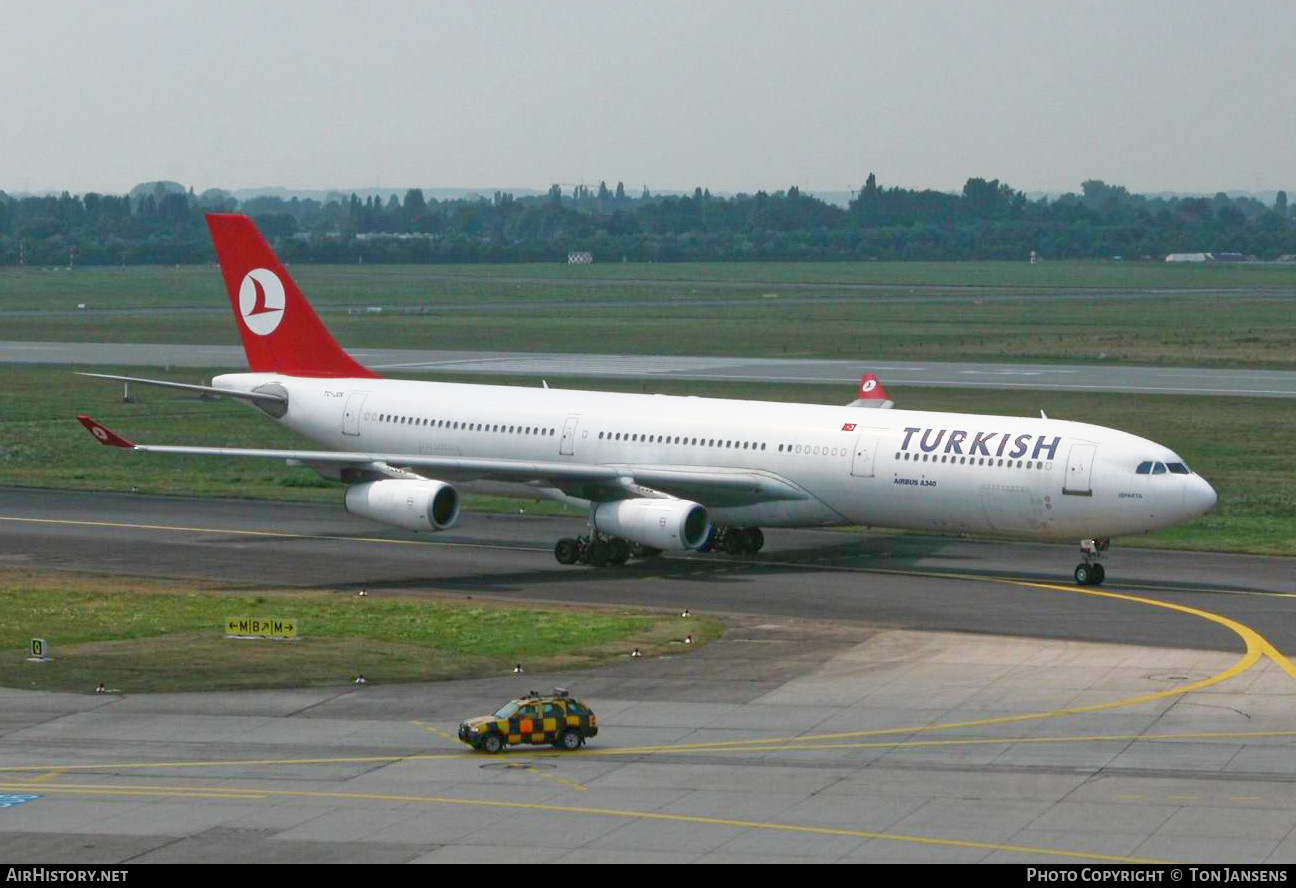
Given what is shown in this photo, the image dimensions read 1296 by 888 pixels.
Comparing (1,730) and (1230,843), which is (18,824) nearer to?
(1,730)

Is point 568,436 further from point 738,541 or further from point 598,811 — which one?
point 598,811

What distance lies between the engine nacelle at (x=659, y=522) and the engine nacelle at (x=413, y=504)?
426cm

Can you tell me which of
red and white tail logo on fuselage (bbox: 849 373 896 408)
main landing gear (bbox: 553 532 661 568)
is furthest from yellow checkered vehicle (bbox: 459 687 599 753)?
red and white tail logo on fuselage (bbox: 849 373 896 408)

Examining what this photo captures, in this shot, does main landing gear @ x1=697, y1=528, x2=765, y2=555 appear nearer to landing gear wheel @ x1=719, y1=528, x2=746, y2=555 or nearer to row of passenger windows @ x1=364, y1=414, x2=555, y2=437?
landing gear wheel @ x1=719, y1=528, x2=746, y2=555

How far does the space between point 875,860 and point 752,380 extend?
83016 mm

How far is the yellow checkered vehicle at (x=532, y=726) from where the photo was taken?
1252 inches

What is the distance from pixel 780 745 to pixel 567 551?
22.3 m

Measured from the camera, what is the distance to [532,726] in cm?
3194

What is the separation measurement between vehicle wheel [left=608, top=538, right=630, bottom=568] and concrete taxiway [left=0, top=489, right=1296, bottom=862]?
4.70 feet

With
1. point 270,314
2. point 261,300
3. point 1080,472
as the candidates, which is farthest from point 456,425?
point 1080,472

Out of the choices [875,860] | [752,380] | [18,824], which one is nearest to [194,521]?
[18,824]

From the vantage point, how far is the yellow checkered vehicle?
31.8m

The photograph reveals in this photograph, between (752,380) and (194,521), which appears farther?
(752,380)

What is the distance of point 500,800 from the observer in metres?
28.7
